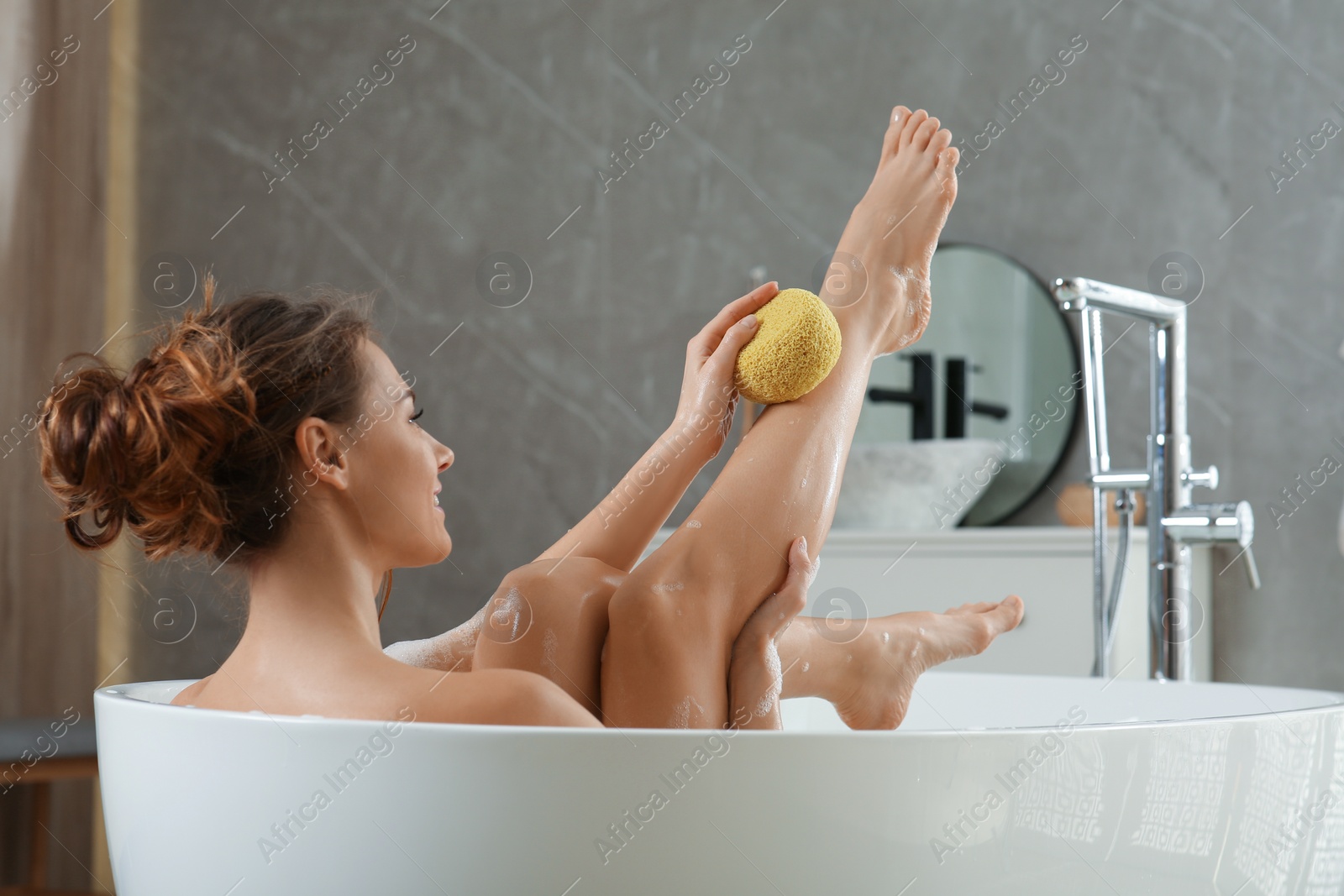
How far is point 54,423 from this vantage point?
30.1 inches

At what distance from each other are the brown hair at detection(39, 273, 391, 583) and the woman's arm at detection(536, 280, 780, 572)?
0.88 feet

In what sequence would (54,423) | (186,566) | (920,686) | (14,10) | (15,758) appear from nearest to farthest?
(54,423) < (186,566) < (920,686) < (15,758) < (14,10)

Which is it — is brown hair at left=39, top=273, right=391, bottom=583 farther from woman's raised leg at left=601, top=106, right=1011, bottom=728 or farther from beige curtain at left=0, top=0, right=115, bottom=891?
beige curtain at left=0, top=0, right=115, bottom=891

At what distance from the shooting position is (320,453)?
760 mm

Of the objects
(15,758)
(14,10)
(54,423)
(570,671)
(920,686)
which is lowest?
(15,758)

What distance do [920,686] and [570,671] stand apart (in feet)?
2.03

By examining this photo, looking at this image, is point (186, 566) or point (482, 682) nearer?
point (482, 682)

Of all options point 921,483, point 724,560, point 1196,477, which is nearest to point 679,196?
point 921,483

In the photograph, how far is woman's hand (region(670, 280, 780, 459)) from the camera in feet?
3.07

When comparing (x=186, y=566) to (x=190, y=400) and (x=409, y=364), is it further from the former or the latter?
(x=409, y=364)

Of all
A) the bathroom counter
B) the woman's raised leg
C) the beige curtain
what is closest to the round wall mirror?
the bathroom counter

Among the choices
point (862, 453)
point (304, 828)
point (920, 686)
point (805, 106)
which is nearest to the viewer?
point (304, 828)

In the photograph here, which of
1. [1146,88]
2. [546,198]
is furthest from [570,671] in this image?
[546,198]

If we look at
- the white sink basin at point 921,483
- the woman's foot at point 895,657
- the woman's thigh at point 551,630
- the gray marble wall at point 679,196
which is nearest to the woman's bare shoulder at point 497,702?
the woman's thigh at point 551,630
